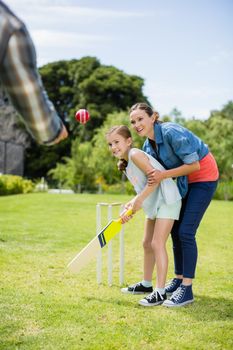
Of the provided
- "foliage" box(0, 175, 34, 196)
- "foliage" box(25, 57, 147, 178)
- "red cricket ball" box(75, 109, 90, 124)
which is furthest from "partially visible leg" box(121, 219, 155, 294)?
"foliage" box(25, 57, 147, 178)

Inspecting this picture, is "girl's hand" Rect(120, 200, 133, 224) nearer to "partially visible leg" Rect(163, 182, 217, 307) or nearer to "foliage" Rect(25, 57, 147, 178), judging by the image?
"partially visible leg" Rect(163, 182, 217, 307)

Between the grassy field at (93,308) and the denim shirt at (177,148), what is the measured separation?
1114 millimetres

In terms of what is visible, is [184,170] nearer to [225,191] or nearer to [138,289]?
[138,289]

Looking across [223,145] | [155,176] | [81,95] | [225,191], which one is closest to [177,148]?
[155,176]

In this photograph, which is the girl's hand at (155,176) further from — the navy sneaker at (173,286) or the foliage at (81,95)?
the foliage at (81,95)

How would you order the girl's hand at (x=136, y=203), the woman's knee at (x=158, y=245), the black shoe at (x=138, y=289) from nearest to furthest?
the girl's hand at (x=136, y=203)
the woman's knee at (x=158, y=245)
the black shoe at (x=138, y=289)

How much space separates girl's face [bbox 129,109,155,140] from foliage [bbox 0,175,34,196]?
19.2 m

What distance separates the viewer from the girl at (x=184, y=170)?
14.4 ft

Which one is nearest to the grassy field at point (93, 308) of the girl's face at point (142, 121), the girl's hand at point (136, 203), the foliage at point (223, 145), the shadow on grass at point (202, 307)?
the shadow on grass at point (202, 307)

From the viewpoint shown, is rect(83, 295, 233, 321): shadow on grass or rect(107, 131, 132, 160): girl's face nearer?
rect(83, 295, 233, 321): shadow on grass

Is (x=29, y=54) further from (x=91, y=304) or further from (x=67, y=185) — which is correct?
(x=67, y=185)

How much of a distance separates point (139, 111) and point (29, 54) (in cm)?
229

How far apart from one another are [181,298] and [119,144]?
1.47m

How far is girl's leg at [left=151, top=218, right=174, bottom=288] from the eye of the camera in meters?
4.57
